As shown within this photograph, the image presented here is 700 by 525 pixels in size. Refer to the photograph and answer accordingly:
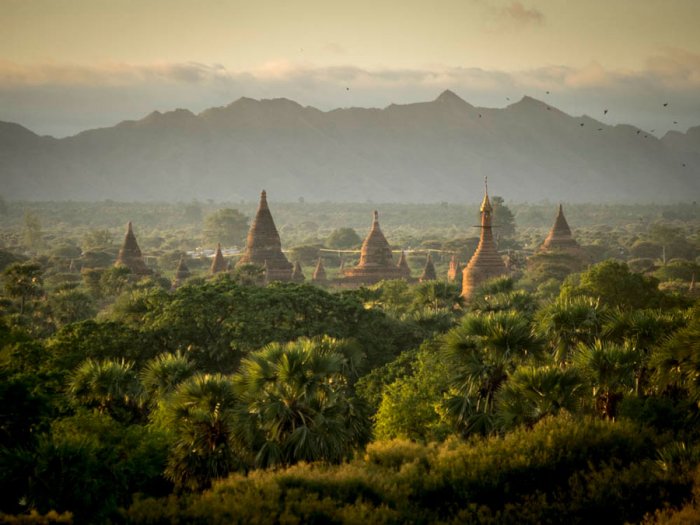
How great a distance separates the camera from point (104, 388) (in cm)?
2291

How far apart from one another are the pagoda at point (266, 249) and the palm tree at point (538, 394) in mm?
43087

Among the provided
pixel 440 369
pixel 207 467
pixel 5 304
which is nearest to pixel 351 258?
pixel 5 304

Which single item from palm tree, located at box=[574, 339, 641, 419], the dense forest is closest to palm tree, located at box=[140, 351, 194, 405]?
the dense forest

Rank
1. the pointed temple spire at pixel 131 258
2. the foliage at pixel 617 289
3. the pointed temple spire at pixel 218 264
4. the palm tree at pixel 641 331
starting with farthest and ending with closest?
the pointed temple spire at pixel 218 264 → the pointed temple spire at pixel 131 258 → the foliage at pixel 617 289 → the palm tree at pixel 641 331

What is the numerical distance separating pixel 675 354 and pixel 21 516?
14.9m

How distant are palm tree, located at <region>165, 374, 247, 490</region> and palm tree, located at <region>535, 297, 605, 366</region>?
9.96 metres

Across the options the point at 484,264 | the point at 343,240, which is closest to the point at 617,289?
the point at 484,264

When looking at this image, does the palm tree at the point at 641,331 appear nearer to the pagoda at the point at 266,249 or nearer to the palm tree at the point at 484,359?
the palm tree at the point at 484,359

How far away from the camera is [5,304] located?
4981cm

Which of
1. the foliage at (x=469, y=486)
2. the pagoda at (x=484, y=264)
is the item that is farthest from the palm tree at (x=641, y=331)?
the pagoda at (x=484, y=264)

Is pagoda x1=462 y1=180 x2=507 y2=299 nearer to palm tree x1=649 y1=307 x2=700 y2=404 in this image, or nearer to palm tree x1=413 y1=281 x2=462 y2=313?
palm tree x1=413 y1=281 x2=462 y2=313

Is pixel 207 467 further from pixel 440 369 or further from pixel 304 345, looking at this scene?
pixel 440 369

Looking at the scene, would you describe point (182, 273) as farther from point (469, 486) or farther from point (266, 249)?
point (469, 486)

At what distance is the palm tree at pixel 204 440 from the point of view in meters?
18.8
